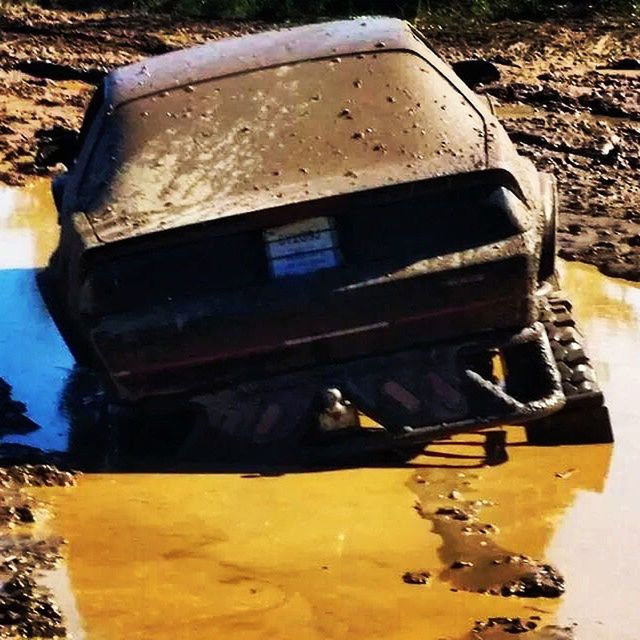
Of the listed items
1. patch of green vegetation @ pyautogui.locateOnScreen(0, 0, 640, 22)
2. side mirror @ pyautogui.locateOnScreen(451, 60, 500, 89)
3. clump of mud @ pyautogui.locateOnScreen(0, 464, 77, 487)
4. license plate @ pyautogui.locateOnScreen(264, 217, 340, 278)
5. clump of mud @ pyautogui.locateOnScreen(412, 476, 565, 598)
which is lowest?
patch of green vegetation @ pyautogui.locateOnScreen(0, 0, 640, 22)

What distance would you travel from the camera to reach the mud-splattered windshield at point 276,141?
606 cm

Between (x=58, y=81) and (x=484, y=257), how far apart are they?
1102cm

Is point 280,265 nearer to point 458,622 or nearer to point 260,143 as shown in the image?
point 260,143

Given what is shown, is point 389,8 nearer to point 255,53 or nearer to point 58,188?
point 58,188

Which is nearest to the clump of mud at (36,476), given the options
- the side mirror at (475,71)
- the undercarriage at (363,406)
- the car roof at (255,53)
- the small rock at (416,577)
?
the undercarriage at (363,406)

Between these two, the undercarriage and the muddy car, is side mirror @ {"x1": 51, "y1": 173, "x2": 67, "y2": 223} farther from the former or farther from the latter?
the undercarriage

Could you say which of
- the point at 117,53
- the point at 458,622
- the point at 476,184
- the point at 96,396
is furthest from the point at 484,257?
the point at 117,53

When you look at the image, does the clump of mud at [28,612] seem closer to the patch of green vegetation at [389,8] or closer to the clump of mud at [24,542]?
the clump of mud at [24,542]

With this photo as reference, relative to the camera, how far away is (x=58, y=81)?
1622 cm

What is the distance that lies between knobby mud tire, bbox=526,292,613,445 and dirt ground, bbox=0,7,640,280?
2847 mm

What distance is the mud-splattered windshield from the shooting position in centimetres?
606

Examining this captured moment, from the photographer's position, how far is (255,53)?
275 inches

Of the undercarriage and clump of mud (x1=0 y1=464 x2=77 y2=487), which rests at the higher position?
the undercarriage

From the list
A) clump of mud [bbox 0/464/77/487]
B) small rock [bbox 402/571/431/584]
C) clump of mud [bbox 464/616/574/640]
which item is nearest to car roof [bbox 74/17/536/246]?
clump of mud [bbox 0/464/77/487]
